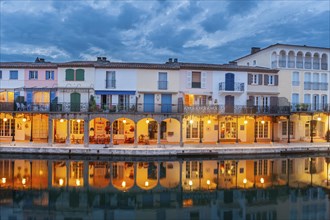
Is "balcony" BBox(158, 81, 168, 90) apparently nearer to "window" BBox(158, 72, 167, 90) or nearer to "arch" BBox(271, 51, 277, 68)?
"window" BBox(158, 72, 167, 90)

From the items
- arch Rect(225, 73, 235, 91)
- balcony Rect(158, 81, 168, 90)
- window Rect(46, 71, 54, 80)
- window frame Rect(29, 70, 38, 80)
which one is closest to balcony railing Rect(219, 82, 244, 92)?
arch Rect(225, 73, 235, 91)

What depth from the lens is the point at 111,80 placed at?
3350 centimetres

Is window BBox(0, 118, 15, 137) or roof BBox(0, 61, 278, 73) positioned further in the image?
window BBox(0, 118, 15, 137)

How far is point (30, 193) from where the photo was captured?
18625mm

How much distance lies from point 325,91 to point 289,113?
27.3ft

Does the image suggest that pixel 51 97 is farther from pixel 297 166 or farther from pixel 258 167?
pixel 297 166

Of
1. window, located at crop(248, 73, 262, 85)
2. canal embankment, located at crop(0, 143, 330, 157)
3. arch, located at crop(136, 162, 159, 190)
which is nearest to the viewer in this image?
arch, located at crop(136, 162, 159, 190)

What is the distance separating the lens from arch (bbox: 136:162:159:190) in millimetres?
20766

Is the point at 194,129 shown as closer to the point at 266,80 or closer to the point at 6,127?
the point at 266,80

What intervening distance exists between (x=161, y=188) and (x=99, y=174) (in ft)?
17.1

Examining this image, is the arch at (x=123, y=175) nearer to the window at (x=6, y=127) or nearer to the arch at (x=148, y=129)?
the arch at (x=148, y=129)

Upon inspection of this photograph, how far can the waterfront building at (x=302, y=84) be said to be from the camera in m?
37.9

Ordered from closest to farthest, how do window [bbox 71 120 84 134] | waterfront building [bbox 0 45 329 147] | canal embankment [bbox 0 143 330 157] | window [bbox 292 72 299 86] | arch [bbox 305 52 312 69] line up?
1. canal embankment [bbox 0 143 330 157]
2. waterfront building [bbox 0 45 329 147]
3. window [bbox 71 120 84 134]
4. window [bbox 292 72 299 86]
5. arch [bbox 305 52 312 69]

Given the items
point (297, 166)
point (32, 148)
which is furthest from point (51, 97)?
point (297, 166)
